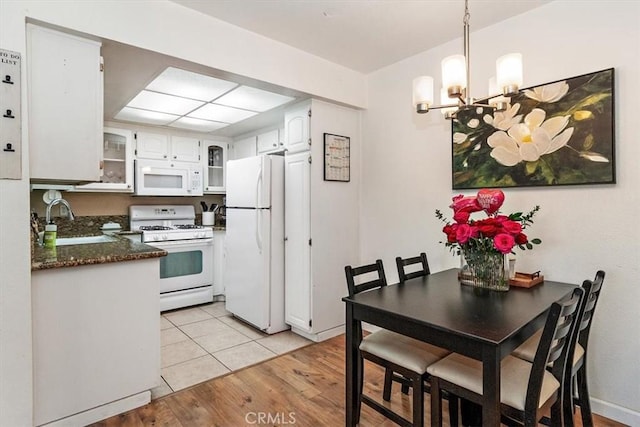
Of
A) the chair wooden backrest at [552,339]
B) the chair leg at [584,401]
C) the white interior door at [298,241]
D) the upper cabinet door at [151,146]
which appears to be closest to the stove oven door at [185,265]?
the upper cabinet door at [151,146]

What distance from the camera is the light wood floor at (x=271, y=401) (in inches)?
77.9

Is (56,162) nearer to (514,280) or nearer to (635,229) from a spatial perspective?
(514,280)

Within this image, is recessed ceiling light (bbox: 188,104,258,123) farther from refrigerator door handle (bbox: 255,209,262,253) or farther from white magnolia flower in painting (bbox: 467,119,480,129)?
white magnolia flower in painting (bbox: 467,119,480,129)

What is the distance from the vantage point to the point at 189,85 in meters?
2.84

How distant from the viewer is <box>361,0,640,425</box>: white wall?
1.92m

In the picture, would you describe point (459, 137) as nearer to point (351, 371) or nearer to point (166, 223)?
point (351, 371)

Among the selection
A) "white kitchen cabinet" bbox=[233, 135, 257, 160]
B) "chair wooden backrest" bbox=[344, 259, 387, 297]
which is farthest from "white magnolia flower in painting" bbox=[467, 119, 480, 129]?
"white kitchen cabinet" bbox=[233, 135, 257, 160]

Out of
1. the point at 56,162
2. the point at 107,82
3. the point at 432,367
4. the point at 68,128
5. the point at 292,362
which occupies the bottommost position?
the point at 292,362

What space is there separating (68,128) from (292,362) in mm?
2204

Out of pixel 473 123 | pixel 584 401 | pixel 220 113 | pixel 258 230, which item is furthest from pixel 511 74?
pixel 220 113

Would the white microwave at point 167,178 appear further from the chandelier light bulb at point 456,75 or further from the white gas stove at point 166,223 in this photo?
the chandelier light bulb at point 456,75

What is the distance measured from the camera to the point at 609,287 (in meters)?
2.00

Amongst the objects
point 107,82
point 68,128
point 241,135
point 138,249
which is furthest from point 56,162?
point 241,135

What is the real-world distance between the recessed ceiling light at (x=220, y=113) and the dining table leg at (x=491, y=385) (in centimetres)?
317
